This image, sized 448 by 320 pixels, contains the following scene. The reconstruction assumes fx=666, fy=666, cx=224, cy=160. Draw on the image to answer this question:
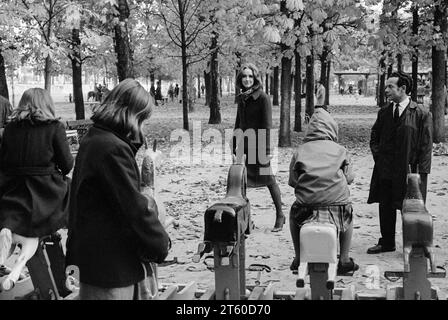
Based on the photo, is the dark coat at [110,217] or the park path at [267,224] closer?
the dark coat at [110,217]

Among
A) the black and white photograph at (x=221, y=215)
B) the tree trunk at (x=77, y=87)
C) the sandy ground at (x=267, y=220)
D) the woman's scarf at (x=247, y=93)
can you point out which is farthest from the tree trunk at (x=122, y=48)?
the woman's scarf at (x=247, y=93)

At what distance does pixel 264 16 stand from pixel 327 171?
10.6m

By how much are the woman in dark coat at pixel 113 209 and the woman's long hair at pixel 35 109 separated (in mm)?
1799

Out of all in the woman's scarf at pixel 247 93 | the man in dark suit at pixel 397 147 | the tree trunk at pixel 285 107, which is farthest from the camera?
the tree trunk at pixel 285 107

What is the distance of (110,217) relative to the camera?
3164 mm

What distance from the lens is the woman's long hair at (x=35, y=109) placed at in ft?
16.2

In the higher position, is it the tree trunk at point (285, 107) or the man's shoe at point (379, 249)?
the tree trunk at point (285, 107)

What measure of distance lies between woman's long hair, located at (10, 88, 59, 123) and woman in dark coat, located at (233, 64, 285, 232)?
2.90 metres

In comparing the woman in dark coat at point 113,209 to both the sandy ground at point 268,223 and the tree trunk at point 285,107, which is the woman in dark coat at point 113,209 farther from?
the tree trunk at point 285,107

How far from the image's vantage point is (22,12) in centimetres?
1393

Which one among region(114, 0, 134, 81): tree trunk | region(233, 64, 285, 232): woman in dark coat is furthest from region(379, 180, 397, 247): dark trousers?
region(114, 0, 134, 81): tree trunk

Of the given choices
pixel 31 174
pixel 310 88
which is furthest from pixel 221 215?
pixel 310 88

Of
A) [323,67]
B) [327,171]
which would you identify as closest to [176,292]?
[327,171]
